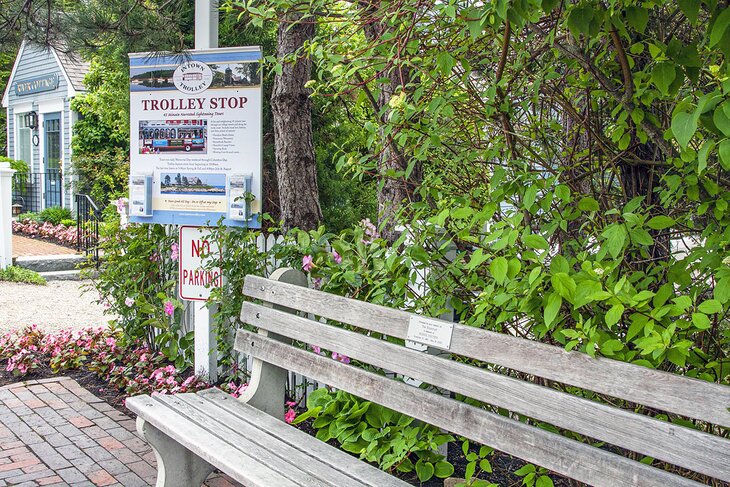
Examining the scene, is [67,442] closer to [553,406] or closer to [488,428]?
[488,428]

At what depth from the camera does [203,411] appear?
3.38 metres

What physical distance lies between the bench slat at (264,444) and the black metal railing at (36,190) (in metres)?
16.9

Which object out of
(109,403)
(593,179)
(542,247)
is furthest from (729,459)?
(109,403)

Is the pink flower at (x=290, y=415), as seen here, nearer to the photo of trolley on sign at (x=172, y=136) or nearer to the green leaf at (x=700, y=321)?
the photo of trolley on sign at (x=172, y=136)

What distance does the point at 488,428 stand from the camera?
2.46 m

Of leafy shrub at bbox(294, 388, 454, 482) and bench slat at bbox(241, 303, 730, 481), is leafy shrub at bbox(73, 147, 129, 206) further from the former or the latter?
bench slat at bbox(241, 303, 730, 481)

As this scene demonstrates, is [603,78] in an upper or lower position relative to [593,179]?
upper

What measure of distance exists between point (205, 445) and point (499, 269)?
4.43 ft

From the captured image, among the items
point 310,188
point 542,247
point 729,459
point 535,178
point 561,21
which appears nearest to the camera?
point 729,459

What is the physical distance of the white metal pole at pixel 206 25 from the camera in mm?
5086

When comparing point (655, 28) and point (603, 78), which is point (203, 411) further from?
point (655, 28)

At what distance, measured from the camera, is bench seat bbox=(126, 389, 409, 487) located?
271cm

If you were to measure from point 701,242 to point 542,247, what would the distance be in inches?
27.7

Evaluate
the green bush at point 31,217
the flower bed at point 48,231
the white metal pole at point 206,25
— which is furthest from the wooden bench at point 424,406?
the green bush at point 31,217
